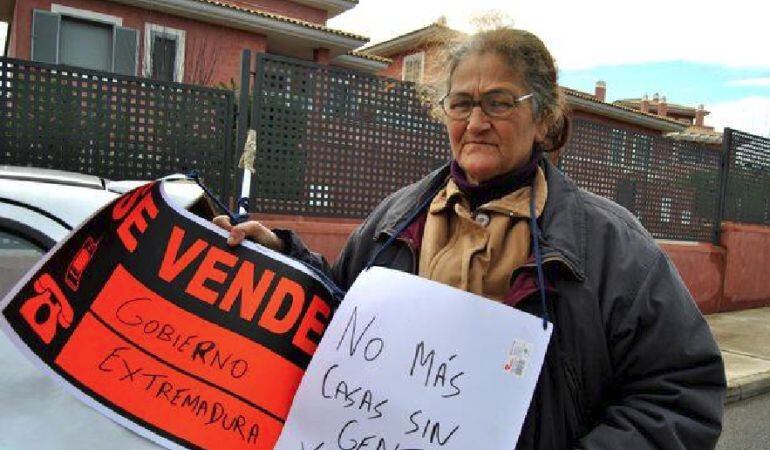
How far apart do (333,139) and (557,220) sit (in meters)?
4.47

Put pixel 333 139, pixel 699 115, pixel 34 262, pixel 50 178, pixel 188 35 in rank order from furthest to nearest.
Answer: pixel 699 115, pixel 188 35, pixel 333 139, pixel 50 178, pixel 34 262

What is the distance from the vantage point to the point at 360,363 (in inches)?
49.2

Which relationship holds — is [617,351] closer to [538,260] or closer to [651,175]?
[538,260]

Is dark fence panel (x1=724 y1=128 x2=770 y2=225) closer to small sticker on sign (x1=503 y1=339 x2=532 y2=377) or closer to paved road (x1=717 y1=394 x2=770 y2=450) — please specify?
paved road (x1=717 y1=394 x2=770 y2=450)

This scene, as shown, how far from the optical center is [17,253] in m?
1.74

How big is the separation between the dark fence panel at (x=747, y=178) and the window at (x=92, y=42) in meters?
9.89

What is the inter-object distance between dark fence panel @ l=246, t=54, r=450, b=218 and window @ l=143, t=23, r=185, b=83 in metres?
6.42

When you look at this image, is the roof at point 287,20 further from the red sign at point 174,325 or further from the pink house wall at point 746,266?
the red sign at point 174,325

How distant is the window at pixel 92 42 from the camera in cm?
1117

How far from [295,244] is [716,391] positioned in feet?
3.26

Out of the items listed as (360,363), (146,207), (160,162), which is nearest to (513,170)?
(360,363)

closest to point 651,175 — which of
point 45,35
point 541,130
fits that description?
point 541,130

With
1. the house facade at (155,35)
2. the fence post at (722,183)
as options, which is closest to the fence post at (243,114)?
the house facade at (155,35)

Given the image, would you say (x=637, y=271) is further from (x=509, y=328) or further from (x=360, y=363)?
(x=360, y=363)
